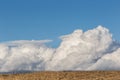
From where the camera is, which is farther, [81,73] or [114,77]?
[81,73]

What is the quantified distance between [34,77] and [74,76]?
30.0 feet

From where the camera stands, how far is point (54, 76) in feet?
299

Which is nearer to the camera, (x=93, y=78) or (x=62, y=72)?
(x=93, y=78)

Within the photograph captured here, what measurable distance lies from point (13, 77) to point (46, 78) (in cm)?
924

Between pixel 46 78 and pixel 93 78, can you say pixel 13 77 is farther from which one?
pixel 93 78

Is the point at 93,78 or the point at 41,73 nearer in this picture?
the point at 93,78

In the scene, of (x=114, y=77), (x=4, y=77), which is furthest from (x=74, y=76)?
(x=4, y=77)

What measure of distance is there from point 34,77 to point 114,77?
18277 millimetres

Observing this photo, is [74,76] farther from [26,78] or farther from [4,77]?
[4,77]

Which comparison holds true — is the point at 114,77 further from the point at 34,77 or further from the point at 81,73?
the point at 34,77

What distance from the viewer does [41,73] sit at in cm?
9594

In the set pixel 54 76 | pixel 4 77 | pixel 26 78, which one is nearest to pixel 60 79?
pixel 54 76

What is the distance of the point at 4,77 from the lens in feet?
317

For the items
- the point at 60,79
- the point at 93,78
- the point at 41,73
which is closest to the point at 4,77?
the point at 41,73
